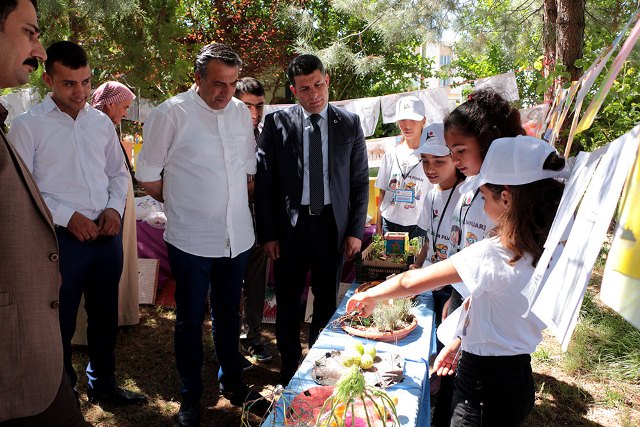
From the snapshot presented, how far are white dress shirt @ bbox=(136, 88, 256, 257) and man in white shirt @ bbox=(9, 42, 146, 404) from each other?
34cm

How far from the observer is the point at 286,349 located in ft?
10.0

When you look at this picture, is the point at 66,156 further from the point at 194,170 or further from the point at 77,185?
the point at 194,170

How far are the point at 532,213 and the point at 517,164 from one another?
0.53 ft

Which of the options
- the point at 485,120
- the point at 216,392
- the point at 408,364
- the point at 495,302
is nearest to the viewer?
the point at 495,302

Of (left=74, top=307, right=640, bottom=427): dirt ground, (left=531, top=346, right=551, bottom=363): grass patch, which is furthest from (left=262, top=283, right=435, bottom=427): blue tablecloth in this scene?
(left=531, top=346, right=551, bottom=363): grass patch

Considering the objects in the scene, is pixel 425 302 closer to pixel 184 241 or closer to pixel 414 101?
pixel 184 241

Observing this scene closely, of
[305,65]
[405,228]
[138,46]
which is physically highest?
[138,46]

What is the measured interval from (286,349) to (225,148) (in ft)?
4.25

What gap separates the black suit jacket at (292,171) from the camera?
290cm

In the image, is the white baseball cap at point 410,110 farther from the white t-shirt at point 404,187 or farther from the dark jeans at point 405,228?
the dark jeans at point 405,228

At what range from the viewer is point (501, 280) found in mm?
1578

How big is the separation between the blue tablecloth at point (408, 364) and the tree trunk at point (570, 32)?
2876 millimetres

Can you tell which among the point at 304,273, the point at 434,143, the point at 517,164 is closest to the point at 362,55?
the point at 434,143

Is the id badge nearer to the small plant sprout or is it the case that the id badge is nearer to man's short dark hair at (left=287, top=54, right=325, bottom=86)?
man's short dark hair at (left=287, top=54, right=325, bottom=86)
